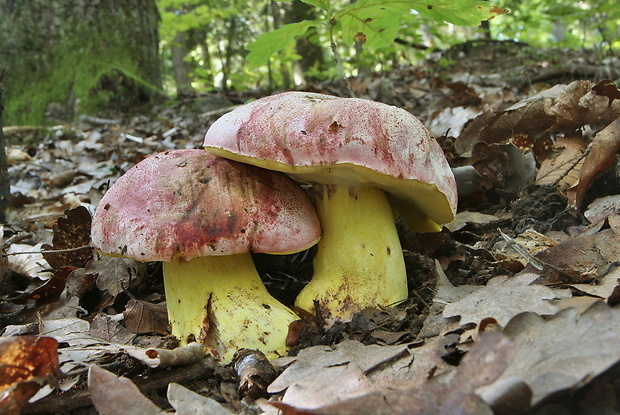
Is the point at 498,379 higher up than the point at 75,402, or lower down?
higher up

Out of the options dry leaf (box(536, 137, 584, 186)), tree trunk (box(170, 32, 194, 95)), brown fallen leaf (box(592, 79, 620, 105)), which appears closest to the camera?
dry leaf (box(536, 137, 584, 186))

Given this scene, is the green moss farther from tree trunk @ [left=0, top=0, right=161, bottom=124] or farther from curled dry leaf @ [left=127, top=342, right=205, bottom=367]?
curled dry leaf @ [left=127, top=342, right=205, bottom=367]

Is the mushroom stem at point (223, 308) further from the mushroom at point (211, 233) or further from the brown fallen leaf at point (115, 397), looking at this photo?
the brown fallen leaf at point (115, 397)

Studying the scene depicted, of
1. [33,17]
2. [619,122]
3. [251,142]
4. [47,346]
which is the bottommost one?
[47,346]

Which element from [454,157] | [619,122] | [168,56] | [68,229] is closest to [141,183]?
[68,229]

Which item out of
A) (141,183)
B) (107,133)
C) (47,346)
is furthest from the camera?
(107,133)

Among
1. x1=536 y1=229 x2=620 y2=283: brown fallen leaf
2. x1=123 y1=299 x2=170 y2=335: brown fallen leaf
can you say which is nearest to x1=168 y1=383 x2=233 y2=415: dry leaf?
x1=123 y1=299 x2=170 y2=335: brown fallen leaf

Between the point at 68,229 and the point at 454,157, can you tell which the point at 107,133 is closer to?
the point at 68,229
